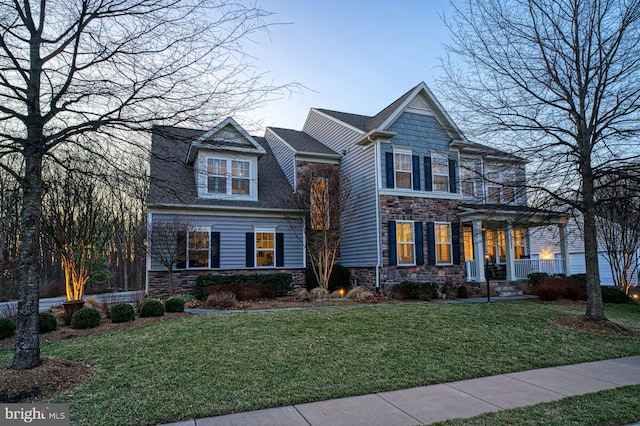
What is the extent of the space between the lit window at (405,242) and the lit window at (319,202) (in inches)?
117

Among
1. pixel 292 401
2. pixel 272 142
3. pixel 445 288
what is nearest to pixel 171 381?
pixel 292 401

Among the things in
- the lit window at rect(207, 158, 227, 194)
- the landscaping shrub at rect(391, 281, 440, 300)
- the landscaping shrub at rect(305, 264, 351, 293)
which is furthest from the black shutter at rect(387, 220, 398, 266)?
the lit window at rect(207, 158, 227, 194)

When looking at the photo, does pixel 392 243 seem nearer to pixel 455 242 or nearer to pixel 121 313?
pixel 455 242

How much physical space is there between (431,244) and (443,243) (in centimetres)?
73

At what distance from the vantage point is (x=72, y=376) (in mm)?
5125

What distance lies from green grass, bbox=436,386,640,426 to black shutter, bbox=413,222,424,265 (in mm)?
10935

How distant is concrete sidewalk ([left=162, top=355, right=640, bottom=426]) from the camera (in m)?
4.04

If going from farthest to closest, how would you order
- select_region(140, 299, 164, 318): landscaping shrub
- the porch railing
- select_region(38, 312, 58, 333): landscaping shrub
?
the porch railing, select_region(140, 299, 164, 318): landscaping shrub, select_region(38, 312, 58, 333): landscaping shrub

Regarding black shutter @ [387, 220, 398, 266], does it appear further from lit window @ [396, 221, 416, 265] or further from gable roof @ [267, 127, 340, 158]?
gable roof @ [267, 127, 340, 158]

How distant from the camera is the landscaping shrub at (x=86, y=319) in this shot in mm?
8414

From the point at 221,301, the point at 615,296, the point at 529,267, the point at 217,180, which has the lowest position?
the point at 615,296

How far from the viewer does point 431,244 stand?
1611 cm

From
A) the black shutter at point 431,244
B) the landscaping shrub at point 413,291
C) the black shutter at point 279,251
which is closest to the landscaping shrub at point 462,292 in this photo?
the landscaping shrub at point 413,291

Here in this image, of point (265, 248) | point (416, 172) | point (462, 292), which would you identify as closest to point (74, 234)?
point (265, 248)
